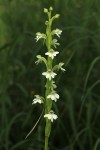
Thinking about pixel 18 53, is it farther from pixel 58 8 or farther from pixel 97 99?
pixel 97 99

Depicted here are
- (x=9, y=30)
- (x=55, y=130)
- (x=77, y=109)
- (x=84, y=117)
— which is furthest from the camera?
(x=9, y=30)

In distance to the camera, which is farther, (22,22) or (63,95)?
(22,22)

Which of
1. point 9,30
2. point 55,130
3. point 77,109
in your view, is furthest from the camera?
point 9,30

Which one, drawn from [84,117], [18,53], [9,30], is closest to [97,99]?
[84,117]

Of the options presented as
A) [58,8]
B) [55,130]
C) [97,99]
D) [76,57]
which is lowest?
[55,130]

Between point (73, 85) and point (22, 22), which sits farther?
point (22, 22)

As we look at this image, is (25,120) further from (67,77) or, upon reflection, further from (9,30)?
(9,30)

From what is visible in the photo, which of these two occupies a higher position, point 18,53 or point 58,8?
point 58,8

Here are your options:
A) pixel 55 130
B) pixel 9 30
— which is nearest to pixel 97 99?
pixel 55 130

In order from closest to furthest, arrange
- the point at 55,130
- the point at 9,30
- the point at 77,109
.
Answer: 1. the point at 55,130
2. the point at 77,109
3. the point at 9,30
